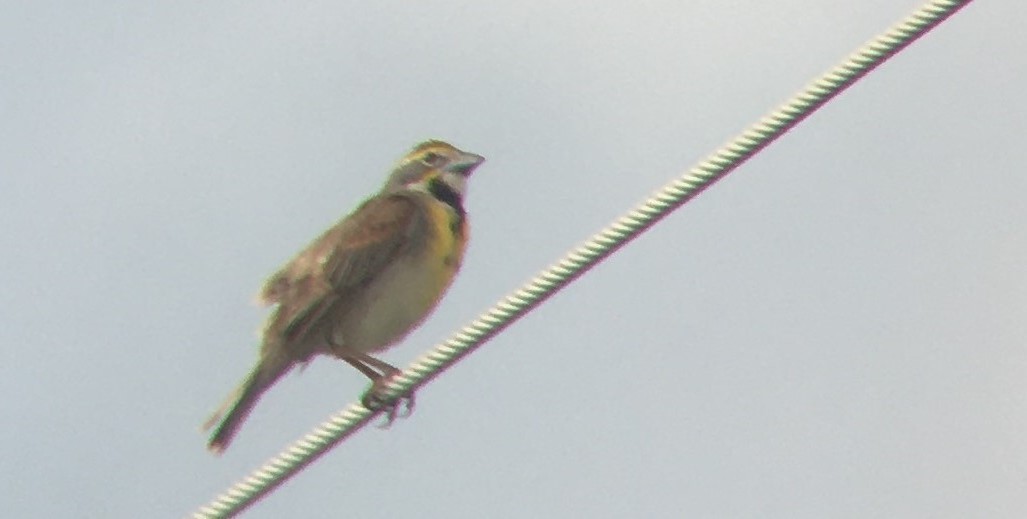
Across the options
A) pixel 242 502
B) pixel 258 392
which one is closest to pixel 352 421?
pixel 242 502

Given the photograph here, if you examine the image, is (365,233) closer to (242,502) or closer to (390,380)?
(390,380)

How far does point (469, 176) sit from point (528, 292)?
14.3ft

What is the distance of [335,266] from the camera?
12.4 m

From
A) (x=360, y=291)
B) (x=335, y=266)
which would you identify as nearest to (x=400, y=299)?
(x=360, y=291)

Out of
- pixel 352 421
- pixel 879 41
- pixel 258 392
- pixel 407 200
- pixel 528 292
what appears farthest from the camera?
pixel 407 200

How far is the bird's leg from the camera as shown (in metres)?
11.9

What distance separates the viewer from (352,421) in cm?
1012

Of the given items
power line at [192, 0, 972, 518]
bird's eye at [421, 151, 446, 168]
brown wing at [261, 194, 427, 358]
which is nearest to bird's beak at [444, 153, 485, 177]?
bird's eye at [421, 151, 446, 168]

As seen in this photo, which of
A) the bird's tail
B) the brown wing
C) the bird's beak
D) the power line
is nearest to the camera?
the power line

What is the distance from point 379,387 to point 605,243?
2.99m

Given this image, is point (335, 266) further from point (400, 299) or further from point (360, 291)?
point (400, 299)

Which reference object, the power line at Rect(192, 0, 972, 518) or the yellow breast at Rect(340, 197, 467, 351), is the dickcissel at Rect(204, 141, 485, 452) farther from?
the power line at Rect(192, 0, 972, 518)

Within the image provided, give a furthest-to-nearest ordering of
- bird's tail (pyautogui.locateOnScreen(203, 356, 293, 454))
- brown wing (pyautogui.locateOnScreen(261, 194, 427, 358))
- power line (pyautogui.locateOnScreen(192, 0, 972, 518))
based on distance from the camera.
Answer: brown wing (pyautogui.locateOnScreen(261, 194, 427, 358)) < bird's tail (pyautogui.locateOnScreen(203, 356, 293, 454)) < power line (pyautogui.locateOnScreen(192, 0, 972, 518))

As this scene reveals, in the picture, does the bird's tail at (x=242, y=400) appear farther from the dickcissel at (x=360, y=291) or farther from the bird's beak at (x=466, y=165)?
the bird's beak at (x=466, y=165)
